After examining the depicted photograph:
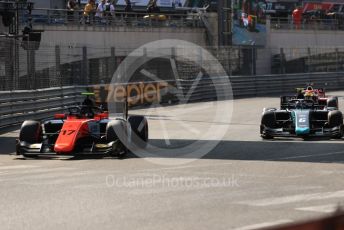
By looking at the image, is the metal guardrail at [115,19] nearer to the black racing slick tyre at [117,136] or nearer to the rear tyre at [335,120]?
the rear tyre at [335,120]

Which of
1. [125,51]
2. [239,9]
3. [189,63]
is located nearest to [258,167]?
[125,51]

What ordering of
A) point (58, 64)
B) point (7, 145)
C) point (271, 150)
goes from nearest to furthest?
point (271, 150) → point (7, 145) → point (58, 64)

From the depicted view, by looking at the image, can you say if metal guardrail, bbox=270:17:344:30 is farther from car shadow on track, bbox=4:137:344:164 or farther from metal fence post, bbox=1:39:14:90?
car shadow on track, bbox=4:137:344:164

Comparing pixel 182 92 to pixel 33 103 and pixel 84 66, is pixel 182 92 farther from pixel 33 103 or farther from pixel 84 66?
pixel 33 103

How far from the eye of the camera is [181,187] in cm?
888

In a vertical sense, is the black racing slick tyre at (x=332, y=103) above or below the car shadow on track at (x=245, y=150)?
above

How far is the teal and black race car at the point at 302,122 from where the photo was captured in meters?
14.8

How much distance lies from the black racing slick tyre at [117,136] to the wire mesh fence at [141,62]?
6.99 m

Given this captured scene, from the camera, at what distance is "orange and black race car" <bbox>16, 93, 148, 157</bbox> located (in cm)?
1220

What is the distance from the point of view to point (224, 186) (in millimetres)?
8883

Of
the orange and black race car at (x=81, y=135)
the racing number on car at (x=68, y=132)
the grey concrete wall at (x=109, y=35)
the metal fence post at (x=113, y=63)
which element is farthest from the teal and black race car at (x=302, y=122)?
the grey concrete wall at (x=109, y=35)

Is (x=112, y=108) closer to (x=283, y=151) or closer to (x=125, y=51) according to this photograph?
(x=283, y=151)

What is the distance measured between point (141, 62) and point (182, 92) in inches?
109

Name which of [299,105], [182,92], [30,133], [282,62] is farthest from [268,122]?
[282,62]
